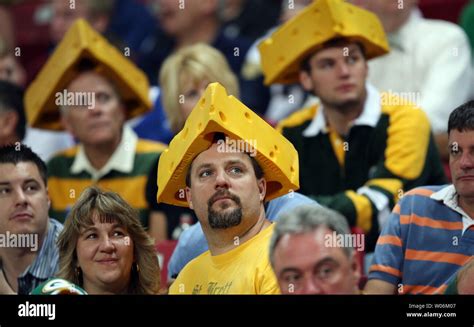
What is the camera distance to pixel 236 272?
441 centimetres

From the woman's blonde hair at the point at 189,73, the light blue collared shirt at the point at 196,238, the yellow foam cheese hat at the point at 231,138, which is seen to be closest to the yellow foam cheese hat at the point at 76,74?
the woman's blonde hair at the point at 189,73

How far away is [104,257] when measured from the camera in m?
4.60

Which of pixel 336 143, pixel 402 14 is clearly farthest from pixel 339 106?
pixel 402 14

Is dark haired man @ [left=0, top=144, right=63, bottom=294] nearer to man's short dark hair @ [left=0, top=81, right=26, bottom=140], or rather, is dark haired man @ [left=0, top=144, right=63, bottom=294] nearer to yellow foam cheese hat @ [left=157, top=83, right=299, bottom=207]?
yellow foam cheese hat @ [left=157, top=83, right=299, bottom=207]

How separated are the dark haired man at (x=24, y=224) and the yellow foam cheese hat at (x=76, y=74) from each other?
863 mm

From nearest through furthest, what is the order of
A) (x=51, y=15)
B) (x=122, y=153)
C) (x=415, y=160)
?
(x=415, y=160)
(x=122, y=153)
(x=51, y=15)

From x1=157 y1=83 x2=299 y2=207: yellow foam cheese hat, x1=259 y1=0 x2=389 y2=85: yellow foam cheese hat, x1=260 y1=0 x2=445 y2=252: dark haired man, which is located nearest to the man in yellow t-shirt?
x1=157 y1=83 x2=299 y2=207: yellow foam cheese hat

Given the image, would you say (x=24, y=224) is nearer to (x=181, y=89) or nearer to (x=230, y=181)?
(x=230, y=181)

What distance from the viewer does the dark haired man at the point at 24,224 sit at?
4887mm

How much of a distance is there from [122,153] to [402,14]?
1190mm

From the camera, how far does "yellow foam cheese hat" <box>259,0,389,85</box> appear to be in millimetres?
5344

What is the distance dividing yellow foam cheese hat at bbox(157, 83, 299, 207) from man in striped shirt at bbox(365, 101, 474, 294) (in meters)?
0.34

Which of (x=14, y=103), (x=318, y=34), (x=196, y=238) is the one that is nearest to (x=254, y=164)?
(x=196, y=238)
